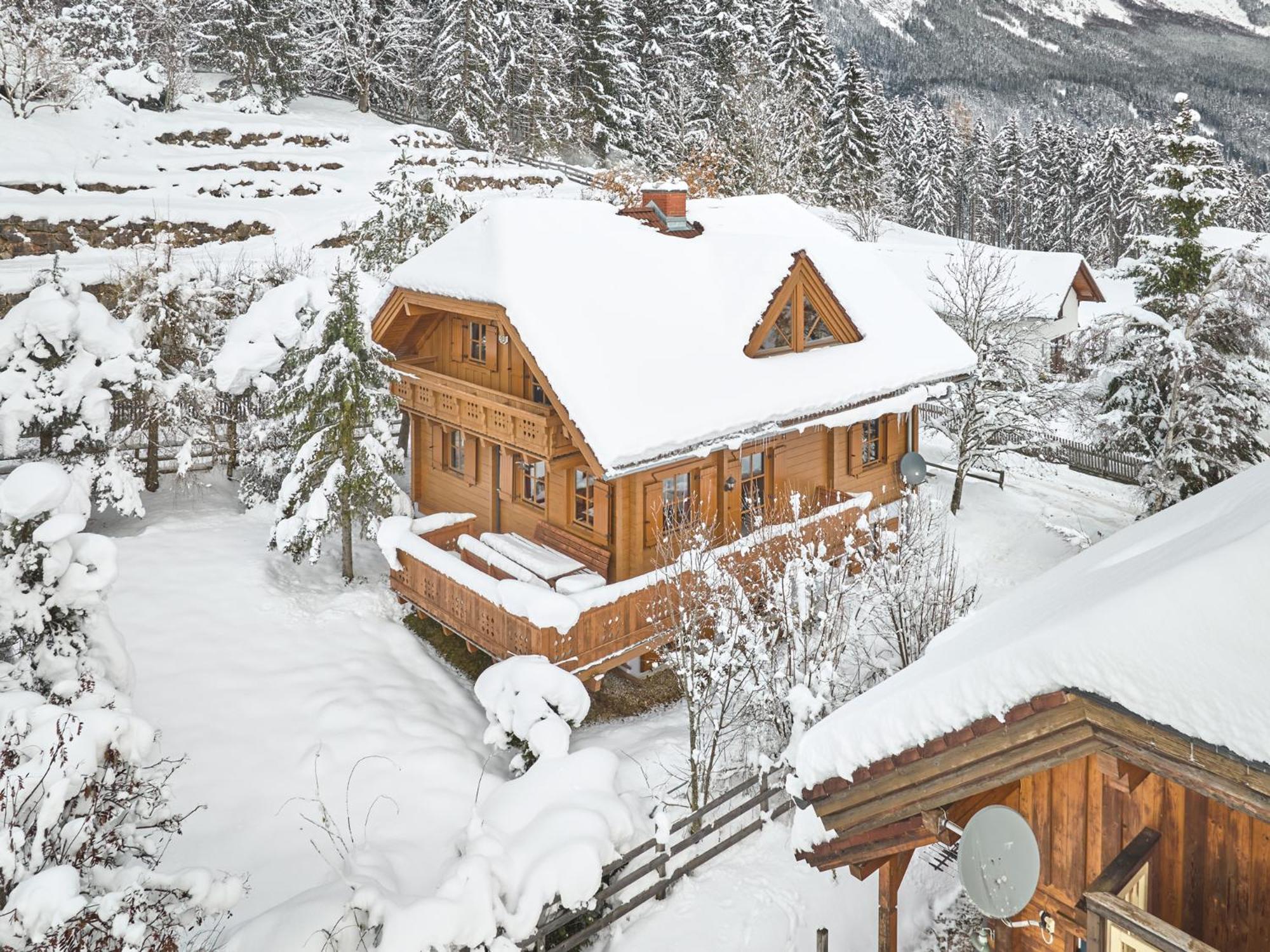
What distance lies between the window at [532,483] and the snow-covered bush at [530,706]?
220 inches

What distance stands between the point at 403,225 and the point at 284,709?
16123 mm

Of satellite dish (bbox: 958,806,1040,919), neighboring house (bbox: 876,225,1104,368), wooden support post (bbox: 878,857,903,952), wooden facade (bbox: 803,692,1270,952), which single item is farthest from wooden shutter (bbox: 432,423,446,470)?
neighboring house (bbox: 876,225,1104,368)

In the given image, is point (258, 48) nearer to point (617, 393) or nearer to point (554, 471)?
point (554, 471)

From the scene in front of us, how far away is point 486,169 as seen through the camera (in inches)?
1869

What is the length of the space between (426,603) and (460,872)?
27.6 feet

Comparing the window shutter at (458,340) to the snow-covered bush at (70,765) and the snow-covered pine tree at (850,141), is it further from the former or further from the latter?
the snow-covered pine tree at (850,141)

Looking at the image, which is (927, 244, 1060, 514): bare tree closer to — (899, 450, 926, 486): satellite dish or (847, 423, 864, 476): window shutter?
(899, 450, 926, 486): satellite dish

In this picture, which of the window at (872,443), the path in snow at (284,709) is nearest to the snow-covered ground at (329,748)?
the path in snow at (284,709)

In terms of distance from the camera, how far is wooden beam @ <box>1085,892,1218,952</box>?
476cm

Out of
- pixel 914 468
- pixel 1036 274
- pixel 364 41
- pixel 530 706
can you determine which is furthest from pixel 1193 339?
pixel 364 41

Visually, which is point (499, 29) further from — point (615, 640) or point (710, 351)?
point (615, 640)

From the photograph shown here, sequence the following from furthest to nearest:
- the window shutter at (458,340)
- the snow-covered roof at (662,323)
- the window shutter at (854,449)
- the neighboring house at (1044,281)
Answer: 1. the neighboring house at (1044,281)
2. the window shutter at (854,449)
3. the window shutter at (458,340)
4. the snow-covered roof at (662,323)

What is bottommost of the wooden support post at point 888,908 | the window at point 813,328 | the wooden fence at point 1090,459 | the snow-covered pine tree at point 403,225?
the wooden fence at point 1090,459

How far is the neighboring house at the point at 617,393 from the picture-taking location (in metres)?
15.6
